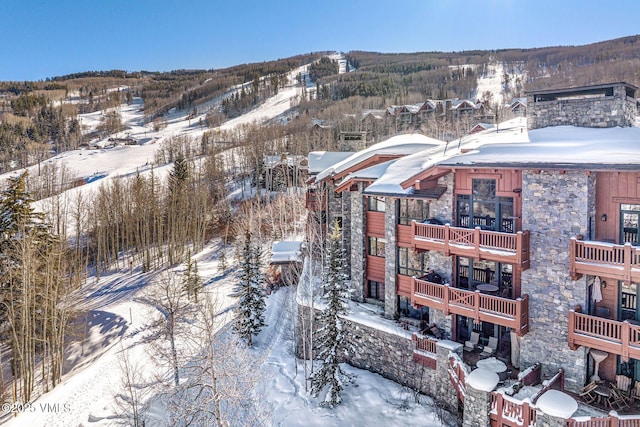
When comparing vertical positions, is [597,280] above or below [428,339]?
above

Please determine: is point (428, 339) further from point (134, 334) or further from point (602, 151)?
point (134, 334)

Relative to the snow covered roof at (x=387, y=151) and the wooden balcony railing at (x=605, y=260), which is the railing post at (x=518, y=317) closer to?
the wooden balcony railing at (x=605, y=260)

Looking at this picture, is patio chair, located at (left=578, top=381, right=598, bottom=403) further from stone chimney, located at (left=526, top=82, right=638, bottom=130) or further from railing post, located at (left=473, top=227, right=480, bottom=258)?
stone chimney, located at (left=526, top=82, right=638, bottom=130)

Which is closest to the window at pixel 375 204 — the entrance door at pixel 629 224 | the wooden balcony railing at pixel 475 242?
the wooden balcony railing at pixel 475 242

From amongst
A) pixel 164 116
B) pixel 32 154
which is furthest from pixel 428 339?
pixel 164 116

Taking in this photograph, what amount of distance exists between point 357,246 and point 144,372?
43.6 feet

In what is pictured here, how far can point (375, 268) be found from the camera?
18.7m

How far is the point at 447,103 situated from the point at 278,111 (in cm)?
6120

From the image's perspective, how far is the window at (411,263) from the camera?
16.5m

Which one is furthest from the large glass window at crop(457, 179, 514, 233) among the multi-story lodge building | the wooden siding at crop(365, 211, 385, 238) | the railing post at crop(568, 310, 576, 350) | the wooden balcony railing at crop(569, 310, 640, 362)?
the wooden siding at crop(365, 211, 385, 238)

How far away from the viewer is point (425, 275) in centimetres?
1520

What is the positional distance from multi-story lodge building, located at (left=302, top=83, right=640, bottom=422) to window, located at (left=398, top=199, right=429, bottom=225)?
0.15 feet

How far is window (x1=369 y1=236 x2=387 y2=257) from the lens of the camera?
18.6 meters

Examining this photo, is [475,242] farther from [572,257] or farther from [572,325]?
[572,325]
